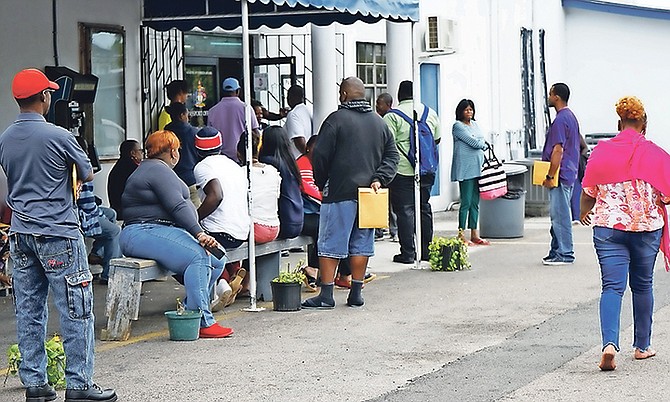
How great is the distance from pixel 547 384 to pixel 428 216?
648cm

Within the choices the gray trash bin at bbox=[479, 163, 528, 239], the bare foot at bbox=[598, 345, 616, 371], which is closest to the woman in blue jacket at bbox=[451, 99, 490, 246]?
the gray trash bin at bbox=[479, 163, 528, 239]

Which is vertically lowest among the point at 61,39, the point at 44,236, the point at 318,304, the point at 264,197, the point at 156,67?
the point at 318,304

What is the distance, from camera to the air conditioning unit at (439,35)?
19.1 m

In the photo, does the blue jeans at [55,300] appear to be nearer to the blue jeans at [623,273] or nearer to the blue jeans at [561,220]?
the blue jeans at [623,273]

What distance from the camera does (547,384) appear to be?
756 centimetres

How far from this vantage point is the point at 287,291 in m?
10.5

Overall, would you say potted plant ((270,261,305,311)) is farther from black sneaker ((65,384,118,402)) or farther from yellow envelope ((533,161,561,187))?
yellow envelope ((533,161,561,187))

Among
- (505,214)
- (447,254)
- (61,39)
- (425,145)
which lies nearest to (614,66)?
(505,214)

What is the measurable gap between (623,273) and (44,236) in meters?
3.67

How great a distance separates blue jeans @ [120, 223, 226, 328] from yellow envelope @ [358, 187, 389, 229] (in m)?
1.59

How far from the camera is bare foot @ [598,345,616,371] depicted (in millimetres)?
7855

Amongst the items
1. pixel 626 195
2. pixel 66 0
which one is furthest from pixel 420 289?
pixel 66 0

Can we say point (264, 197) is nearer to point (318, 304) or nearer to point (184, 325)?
point (318, 304)

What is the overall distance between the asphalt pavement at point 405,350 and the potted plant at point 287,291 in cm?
13
